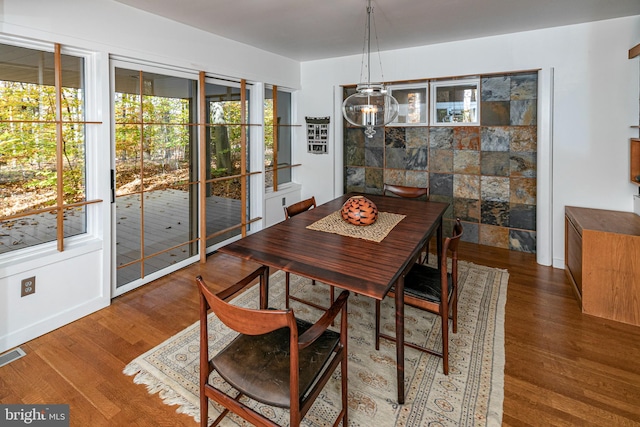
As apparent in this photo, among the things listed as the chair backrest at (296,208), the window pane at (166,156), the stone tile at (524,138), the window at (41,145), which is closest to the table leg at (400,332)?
the chair backrest at (296,208)

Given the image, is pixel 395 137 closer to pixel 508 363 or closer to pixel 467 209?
pixel 467 209

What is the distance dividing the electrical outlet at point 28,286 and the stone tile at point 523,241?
4688 millimetres

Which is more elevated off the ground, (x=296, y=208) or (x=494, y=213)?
(x=296, y=208)

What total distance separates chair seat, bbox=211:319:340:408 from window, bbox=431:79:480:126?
363cm

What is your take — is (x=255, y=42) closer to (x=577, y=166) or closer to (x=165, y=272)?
(x=165, y=272)

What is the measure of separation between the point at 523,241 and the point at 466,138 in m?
1.43

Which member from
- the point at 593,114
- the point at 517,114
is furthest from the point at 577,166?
the point at 517,114

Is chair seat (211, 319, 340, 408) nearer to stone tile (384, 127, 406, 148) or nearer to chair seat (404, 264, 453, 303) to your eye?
chair seat (404, 264, 453, 303)

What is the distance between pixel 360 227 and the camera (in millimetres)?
2365

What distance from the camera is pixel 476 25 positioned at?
3414mm

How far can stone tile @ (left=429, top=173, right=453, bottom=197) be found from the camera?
4.48 meters

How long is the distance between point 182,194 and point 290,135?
84.5 inches

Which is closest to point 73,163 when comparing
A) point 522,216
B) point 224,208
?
point 224,208

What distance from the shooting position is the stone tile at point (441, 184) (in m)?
4.48
